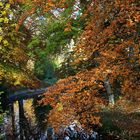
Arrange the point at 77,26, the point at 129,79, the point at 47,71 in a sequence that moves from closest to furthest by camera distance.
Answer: the point at 129,79 → the point at 77,26 → the point at 47,71

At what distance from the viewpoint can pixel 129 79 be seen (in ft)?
32.9

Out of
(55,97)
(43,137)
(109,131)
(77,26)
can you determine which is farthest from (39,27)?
(55,97)

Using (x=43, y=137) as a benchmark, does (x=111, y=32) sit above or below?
above

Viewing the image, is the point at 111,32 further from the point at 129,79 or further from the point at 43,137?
the point at 43,137

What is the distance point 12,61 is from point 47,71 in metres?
28.8

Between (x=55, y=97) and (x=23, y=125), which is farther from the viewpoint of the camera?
(x=23, y=125)

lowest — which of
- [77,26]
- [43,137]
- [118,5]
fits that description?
[43,137]

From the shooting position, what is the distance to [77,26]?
22391mm

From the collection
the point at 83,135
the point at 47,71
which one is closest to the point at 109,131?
the point at 83,135

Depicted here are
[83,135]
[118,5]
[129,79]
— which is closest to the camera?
[118,5]

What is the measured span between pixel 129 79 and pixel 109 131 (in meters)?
8.49

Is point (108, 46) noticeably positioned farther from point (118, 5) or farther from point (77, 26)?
point (77, 26)

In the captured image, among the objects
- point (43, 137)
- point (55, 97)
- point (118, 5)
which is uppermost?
point (118, 5)

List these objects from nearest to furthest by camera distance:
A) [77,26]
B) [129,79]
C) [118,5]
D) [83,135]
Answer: [118,5] → [129,79] → [83,135] → [77,26]
